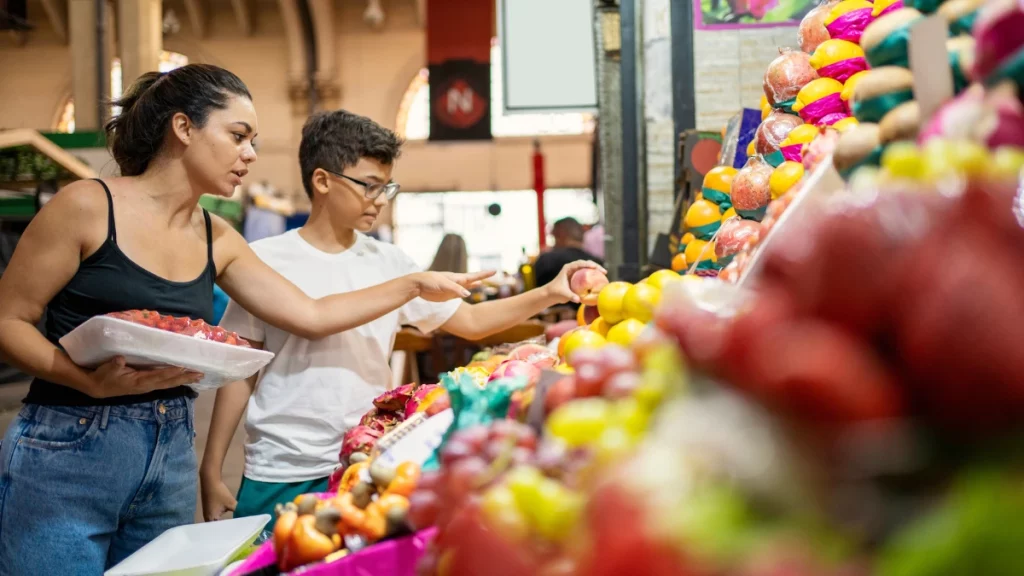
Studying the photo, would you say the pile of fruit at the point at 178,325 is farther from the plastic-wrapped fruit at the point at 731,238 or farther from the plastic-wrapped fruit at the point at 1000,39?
the plastic-wrapped fruit at the point at 1000,39

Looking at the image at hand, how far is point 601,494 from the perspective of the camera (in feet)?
1.82

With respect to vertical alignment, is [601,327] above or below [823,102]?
below

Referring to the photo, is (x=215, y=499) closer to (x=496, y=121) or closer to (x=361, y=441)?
(x=361, y=441)

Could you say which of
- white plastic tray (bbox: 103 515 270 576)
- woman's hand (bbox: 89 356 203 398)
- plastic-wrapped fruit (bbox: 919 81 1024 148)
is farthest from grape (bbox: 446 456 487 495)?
woman's hand (bbox: 89 356 203 398)

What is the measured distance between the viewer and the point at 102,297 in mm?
1902

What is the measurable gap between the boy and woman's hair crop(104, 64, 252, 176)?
389 millimetres

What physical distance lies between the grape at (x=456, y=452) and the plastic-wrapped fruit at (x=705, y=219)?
1.78 m

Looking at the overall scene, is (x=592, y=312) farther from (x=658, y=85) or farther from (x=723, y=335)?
(x=658, y=85)

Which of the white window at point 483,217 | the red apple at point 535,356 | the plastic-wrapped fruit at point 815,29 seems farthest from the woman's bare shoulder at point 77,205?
the white window at point 483,217

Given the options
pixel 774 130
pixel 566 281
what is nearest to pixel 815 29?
pixel 774 130

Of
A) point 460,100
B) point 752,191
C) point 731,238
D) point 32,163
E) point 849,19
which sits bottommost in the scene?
point 731,238

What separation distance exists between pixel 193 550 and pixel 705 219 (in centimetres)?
169

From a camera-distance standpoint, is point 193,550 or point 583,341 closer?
point 583,341

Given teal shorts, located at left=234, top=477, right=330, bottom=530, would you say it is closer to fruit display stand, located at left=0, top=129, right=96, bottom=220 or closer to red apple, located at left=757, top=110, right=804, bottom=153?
red apple, located at left=757, top=110, right=804, bottom=153
